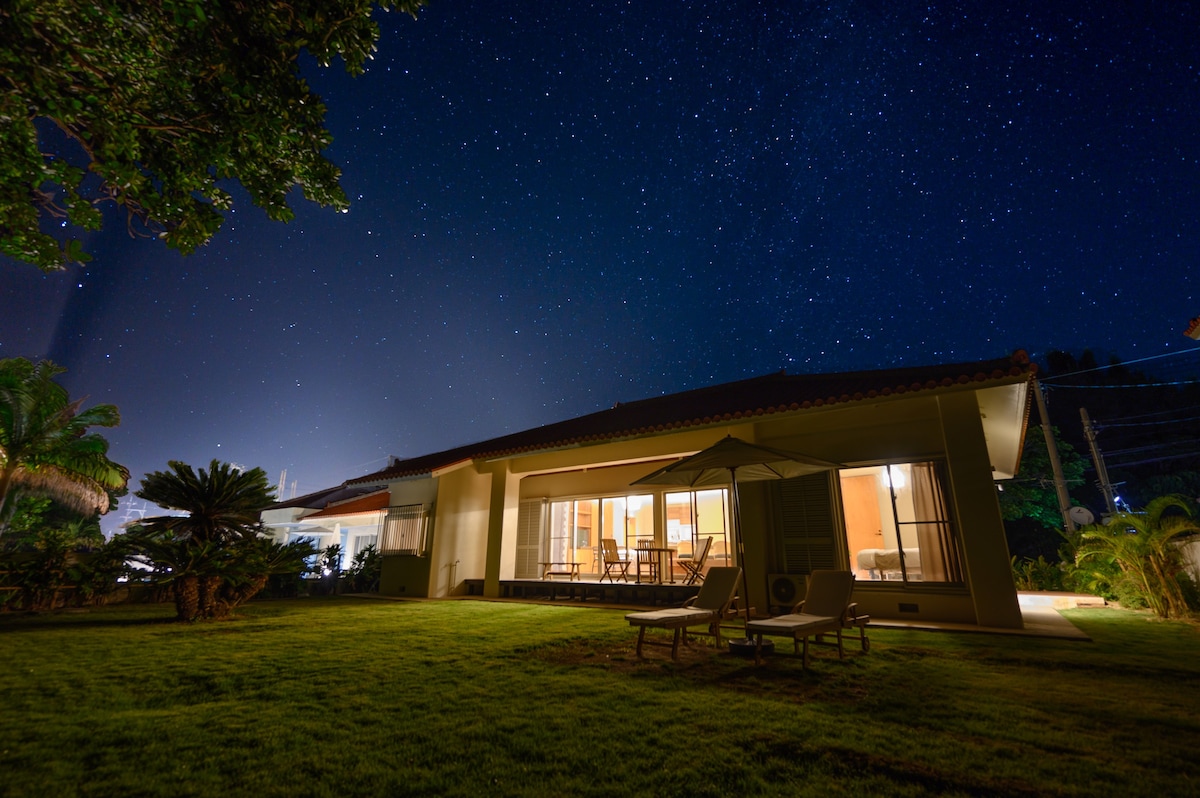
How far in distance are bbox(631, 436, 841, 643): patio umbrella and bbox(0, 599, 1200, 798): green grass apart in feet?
6.15

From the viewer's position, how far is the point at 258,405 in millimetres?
33688

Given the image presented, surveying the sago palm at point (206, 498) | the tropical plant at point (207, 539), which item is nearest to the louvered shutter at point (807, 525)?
the tropical plant at point (207, 539)

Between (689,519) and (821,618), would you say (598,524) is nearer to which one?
(689,519)

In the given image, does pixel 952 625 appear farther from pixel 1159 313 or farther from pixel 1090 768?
pixel 1159 313

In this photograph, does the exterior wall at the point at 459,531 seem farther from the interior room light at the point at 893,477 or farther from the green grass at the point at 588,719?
the interior room light at the point at 893,477

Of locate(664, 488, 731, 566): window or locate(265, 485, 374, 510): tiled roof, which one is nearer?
locate(664, 488, 731, 566): window

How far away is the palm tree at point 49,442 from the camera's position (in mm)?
13094

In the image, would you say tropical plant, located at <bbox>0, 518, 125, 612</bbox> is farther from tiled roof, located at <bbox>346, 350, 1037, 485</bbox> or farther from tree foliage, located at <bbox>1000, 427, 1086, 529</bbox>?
tree foliage, located at <bbox>1000, 427, 1086, 529</bbox>

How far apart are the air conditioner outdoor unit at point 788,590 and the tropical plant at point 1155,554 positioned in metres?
6.62

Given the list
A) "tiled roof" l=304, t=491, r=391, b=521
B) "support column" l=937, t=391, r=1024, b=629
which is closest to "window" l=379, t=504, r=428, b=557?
"tiled roof" l=304, t=491, r=391, b=521

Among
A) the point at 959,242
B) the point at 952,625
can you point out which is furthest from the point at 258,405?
the point at 959,242

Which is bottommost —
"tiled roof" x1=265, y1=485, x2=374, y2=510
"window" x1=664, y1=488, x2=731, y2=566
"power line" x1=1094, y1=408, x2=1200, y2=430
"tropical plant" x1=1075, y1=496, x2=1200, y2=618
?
"tropical plant" x1=1075, y1=496, x2=1200, y2=618

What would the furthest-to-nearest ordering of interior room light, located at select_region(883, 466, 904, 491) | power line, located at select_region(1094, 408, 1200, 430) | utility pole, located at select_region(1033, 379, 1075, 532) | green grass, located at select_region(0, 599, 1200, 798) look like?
1. power line, located at select_region(1094, 408, 1200, 430)
2. utility pole, located at select_region(1033, 379, 1075, 532)
3. interior room light, located at select_region(883, 466, 904, 491)
4. green grass, located at select_region(0, 599, 1200, 798)

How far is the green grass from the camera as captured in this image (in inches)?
95.3
